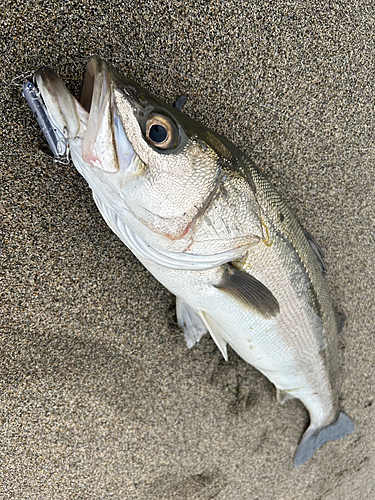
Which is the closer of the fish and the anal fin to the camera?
the fish

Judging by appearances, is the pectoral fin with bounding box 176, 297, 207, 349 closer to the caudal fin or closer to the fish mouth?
the fish mouth

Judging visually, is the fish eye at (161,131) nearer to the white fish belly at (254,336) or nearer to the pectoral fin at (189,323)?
the white fish belly at (254,336)

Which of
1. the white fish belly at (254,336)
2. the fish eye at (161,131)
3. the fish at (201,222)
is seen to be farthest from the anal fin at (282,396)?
the fish eye at (161,131)

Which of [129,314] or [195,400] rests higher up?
[129,314]

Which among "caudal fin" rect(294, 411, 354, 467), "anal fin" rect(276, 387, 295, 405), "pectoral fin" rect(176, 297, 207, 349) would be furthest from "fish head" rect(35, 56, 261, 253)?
→ "caudal fin" rect(294, 411, 354, 467)

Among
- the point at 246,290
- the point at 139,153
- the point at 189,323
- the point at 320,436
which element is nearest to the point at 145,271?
the point at 189,323

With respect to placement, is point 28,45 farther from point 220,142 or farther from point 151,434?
point 151,434

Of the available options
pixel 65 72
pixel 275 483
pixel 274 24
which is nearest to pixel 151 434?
pixel 275 483

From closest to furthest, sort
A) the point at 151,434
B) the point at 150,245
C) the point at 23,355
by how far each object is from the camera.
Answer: the point at 150,245
the point at 23,355
the point at 151,434
